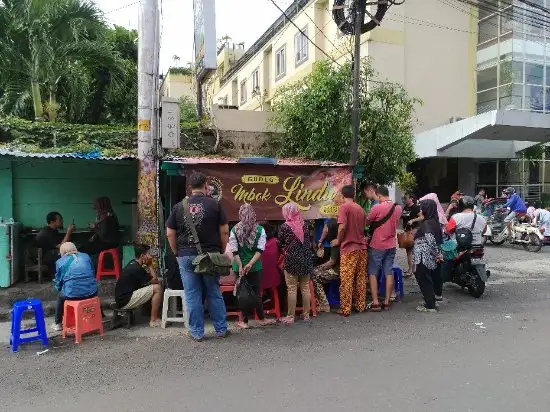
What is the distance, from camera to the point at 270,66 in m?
25.5

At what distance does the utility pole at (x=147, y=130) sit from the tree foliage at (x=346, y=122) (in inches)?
131

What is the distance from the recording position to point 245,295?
5789mm

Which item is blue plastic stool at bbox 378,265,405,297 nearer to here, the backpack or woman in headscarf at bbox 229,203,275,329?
the backpack

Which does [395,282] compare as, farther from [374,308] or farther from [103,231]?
[103,231]

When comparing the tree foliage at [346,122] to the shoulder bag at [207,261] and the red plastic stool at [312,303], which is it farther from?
the shoulder bag at [207,261]

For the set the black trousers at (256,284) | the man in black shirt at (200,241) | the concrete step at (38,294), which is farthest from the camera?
the concrete step at (38,294)

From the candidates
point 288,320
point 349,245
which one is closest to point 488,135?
point 349,245

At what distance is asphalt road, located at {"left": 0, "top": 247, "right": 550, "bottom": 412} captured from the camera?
379cm

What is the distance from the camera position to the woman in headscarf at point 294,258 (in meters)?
6.09

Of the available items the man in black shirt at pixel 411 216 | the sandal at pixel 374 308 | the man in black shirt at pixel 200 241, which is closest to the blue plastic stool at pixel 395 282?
the sandal at pixel 374 308

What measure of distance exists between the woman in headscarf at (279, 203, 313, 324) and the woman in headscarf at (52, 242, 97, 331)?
2378 mm

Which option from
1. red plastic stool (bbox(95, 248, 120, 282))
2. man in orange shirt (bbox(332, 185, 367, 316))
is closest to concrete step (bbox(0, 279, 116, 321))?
red plastic stool (bbox(95, 248, 120, 282))

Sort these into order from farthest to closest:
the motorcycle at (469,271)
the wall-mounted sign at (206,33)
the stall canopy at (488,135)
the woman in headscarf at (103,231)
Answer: the stall canopy at (488,135), the wall-mounted sign at (206,33), the woman in headscarf at (103,231), the motorcycle at (469,271)

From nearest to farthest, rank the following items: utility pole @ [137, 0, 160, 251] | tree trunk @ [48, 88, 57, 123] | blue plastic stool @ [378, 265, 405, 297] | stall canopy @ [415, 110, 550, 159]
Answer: utility pole @ [137, 0, 160, 251] → blue plastic stool @ [378, 265, 405, 297] → tree trunk @ [48, 88, 57, 123] → stall canopy @ [415, 110, 550, 159]
